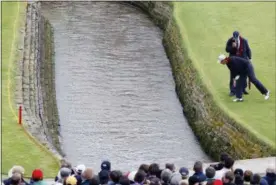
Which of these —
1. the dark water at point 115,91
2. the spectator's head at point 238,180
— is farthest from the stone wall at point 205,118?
the spectator's head at point 238,180

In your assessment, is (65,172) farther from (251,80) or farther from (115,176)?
(251,80)

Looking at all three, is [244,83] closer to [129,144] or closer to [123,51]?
[129,144]

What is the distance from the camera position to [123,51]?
123 feet

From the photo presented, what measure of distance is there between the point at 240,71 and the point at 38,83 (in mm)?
8610

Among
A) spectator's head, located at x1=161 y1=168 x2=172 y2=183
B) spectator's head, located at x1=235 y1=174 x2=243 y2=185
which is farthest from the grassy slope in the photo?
spectator's head, located at x1=235 y1=174 x2=243 y2=185

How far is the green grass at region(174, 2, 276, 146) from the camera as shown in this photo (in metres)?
24.7

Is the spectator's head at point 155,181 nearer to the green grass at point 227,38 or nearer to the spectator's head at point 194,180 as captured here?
the spectator's head at point 194,180

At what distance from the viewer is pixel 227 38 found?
108 ft

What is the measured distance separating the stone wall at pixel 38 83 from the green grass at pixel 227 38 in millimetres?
5596

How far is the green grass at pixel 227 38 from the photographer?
81.0 ft

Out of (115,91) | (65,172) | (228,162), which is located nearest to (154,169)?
(228,162)

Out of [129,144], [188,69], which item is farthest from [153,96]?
[129,144]

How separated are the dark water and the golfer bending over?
267cm

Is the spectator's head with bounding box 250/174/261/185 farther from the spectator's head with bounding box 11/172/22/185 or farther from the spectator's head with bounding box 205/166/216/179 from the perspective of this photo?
the spectator's head with bounding box 11/172/22/185
